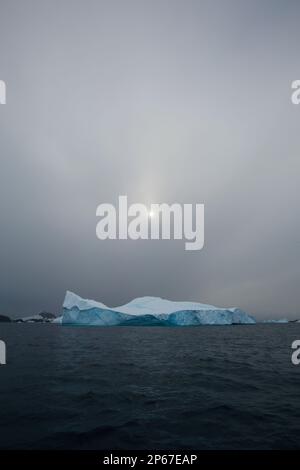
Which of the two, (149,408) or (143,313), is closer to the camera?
(149,408)

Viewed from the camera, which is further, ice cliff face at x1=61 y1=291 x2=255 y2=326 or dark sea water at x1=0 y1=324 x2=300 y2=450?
ice cliff face at x1=61 y1=291 x2=255 y2=326

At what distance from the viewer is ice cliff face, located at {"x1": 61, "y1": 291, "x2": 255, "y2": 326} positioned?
263ft

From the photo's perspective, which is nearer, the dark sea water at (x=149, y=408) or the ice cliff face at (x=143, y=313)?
the dark sea water at (x=149, y=408)

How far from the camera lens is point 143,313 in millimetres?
89562

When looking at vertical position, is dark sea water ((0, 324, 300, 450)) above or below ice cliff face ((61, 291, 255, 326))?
above

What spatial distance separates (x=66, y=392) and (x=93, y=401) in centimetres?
178

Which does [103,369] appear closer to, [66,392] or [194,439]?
[66,392]

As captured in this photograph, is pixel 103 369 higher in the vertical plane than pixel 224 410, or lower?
lower

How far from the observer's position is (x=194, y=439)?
7230mm

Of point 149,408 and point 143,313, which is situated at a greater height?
point 149,408

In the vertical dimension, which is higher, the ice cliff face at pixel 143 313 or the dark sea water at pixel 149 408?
the dark sea water at pixel 149 408

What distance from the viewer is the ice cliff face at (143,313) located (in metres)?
80.1
